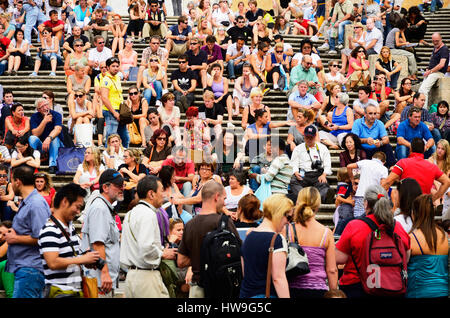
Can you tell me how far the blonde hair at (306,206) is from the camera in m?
7.33

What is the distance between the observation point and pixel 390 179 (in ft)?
35.1

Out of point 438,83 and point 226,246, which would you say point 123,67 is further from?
point 226,246

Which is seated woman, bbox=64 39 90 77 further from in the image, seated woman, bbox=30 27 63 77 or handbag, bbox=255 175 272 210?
handbag, bbox=255 175 272 210

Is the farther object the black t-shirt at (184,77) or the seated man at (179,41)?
the seated man at (179,41)

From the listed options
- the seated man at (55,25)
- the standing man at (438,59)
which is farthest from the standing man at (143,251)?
the seated man at (55,25)

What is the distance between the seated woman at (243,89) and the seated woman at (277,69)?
3.32 feet

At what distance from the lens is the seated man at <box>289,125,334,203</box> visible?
40.0ft

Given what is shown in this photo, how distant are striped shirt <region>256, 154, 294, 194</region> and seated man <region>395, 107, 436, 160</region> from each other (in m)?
2.92

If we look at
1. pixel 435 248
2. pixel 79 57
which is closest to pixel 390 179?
pixel 435 248

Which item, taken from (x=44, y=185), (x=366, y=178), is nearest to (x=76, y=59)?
(x=44, y=185)

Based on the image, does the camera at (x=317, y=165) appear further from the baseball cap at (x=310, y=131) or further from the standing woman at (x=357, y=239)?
the standing woman at (x=357, y=239)

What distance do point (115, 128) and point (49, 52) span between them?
4.84 metres

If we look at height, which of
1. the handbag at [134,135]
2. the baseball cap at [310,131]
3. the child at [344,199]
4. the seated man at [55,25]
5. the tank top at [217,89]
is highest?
the seated man at [55,25]
